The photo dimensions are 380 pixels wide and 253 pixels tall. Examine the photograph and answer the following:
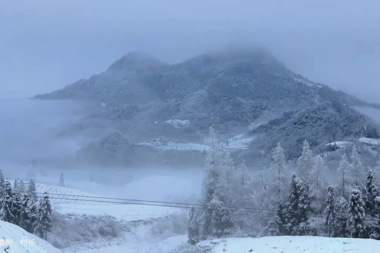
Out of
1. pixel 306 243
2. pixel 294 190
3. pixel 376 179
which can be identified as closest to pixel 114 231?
pixel 294 190

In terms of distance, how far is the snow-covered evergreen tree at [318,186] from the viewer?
132 feet

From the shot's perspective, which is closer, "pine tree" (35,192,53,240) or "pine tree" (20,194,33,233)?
"pine tree" (20,194,33,233)

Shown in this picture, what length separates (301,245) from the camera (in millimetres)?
22359

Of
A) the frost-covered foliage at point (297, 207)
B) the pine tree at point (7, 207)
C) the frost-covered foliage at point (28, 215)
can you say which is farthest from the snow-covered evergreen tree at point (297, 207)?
the pine tree at point (7, 207)

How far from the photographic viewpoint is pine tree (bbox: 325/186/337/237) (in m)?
37.0

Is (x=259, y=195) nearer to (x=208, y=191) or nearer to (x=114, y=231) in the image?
(x=208, y=191)

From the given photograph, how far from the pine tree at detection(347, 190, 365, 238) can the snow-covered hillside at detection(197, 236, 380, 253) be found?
12.5m

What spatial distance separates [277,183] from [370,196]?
29.1 ft

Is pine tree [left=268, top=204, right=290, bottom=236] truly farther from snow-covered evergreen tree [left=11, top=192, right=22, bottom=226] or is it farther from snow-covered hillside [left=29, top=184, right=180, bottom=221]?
snow-covered hillside [left=29, top=184, right=180, bottom=221]

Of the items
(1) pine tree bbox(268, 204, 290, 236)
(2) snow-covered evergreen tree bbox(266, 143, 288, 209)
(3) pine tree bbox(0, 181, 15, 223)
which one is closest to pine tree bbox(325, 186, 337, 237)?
(1) pine tree bbox(268, 204, 290, 236)

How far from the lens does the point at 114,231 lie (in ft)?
215

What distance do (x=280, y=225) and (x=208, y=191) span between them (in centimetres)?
811

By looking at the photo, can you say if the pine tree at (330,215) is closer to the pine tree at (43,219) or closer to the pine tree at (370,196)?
the pine tree at (370,196)

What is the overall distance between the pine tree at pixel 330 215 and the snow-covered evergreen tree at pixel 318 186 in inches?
103
